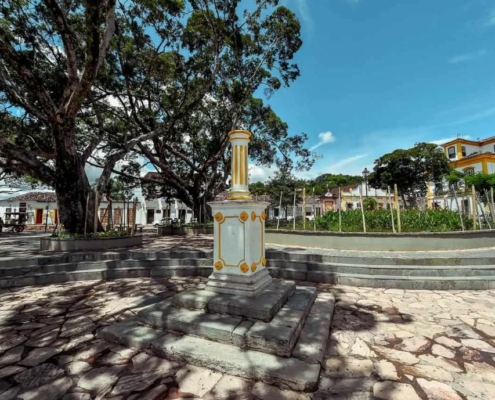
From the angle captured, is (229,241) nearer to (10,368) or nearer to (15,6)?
(10,368)

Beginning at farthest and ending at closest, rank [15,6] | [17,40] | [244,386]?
[17,40]
[15,6]
[244,386]

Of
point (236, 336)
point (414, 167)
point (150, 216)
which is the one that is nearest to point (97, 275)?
point (236, 336)

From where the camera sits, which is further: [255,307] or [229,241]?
[229,241]

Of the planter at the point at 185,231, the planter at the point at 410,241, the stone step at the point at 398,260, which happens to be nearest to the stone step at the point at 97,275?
the stone step at the point at 398,260

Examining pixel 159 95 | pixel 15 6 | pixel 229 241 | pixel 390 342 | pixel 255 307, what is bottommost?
pixel 390 342

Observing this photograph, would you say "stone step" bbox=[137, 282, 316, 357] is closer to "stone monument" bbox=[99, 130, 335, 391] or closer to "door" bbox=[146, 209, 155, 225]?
"stone monument" bbox=[99, 130, 335, 391]

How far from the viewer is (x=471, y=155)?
34812mm

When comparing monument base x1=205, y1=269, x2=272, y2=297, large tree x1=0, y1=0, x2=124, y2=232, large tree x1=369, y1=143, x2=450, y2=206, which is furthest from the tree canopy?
large tree x1=369, y1=143, x2=450, y2=206

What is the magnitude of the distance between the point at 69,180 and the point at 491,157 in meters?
42.3

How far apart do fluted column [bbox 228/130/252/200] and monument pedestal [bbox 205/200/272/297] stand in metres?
0.21

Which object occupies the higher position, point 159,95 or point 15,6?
point 15,6

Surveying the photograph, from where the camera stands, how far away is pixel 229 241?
365 cm

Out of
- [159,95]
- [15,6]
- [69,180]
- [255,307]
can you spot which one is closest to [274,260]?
[255,307]

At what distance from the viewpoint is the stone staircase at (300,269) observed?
204 inches
